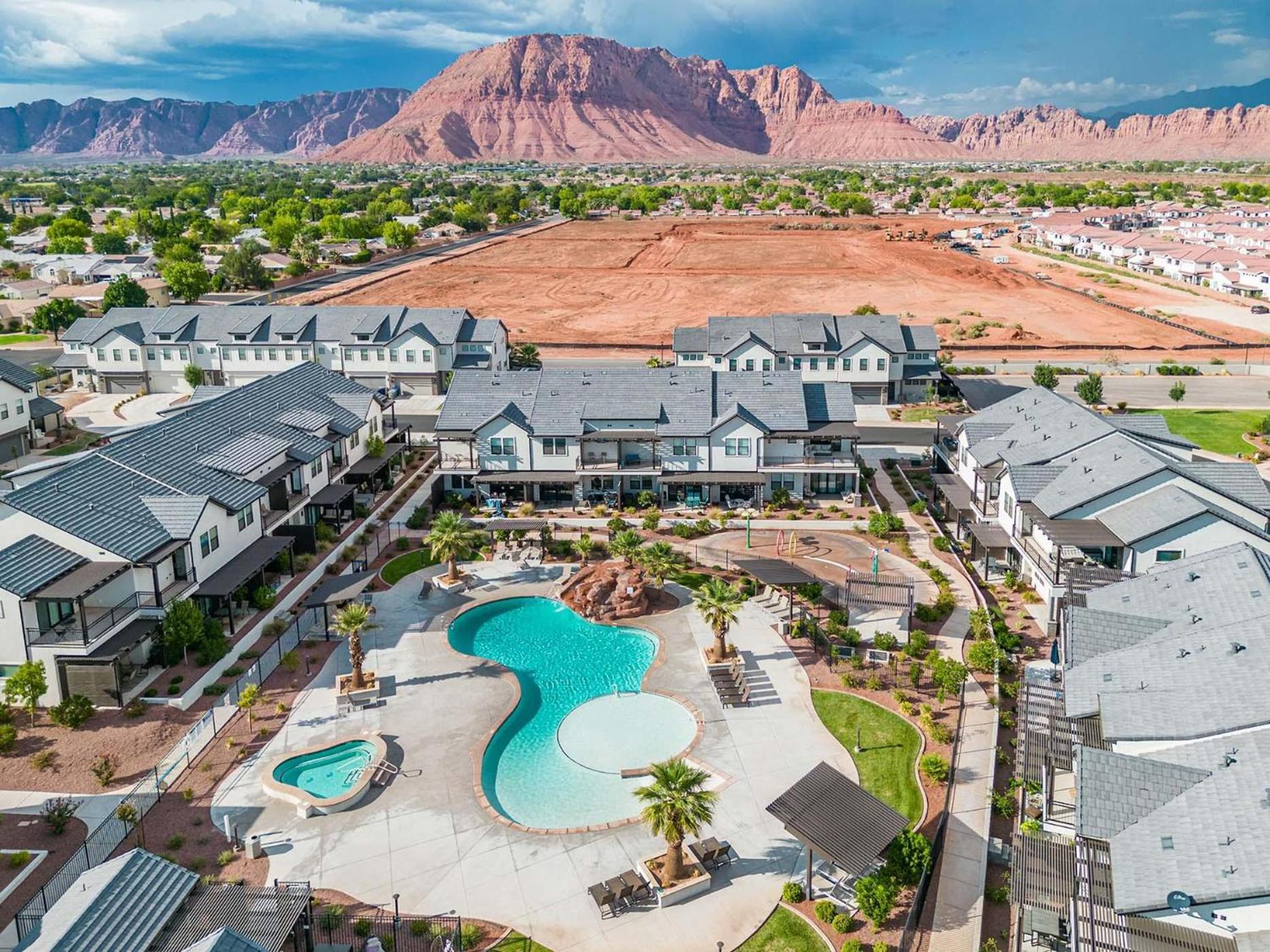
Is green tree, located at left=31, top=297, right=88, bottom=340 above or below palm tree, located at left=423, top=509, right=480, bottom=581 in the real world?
above

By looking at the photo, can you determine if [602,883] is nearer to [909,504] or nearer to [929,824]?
[929,824]

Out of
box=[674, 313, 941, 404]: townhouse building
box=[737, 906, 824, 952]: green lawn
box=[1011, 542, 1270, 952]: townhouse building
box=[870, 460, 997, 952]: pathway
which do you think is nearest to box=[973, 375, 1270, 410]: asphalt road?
box=[674, 313, 941, 404]: townhouse building

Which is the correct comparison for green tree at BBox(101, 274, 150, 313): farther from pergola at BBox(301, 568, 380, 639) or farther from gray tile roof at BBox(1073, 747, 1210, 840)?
gray tile roof at BBox(1073, 747, 1210, 840)

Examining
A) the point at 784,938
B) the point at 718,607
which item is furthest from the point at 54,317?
the point at 784,938

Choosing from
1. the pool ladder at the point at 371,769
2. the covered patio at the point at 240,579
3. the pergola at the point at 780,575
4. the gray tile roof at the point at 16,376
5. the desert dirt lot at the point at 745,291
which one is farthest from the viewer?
the desert dirt lot at the point at 745,291

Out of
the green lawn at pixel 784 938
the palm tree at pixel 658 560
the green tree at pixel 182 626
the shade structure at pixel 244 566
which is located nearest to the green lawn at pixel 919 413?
the palm tree at pixel 658 560

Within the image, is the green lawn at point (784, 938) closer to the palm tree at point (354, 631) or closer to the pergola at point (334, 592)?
the palm tree at point (354, 631)

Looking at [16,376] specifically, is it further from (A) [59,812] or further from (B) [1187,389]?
(B) [1187,389]
